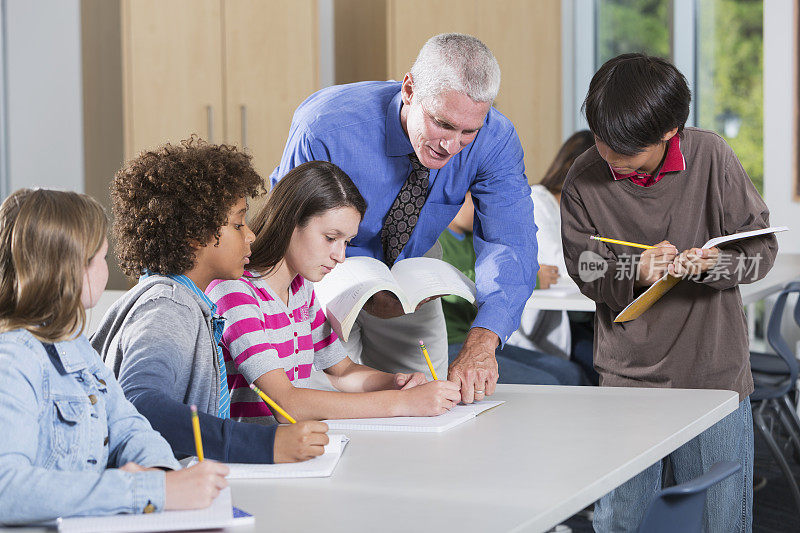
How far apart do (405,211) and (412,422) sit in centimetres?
72

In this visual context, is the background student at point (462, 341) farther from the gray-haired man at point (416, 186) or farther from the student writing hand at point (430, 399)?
the student writing hand at point (430, 399)

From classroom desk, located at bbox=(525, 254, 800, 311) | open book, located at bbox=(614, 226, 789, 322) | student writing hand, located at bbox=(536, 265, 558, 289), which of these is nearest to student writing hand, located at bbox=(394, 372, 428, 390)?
open book, located at bbox=(614, 226, 789, 322)

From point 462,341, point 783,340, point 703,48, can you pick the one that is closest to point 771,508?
→ point 783,340

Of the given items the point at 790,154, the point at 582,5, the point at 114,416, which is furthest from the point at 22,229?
the point at 582,5

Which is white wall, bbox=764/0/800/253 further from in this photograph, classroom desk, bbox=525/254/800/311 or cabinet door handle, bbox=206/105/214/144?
cabinet door handle, bbox=206/105/214/144

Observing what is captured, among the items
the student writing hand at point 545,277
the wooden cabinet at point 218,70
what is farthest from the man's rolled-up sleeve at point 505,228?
the wooden cabinet at point 218,70

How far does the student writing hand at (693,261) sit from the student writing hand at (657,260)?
0.02m

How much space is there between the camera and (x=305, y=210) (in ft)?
6.17

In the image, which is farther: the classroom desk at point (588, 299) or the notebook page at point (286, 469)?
the classroom desk at point (588, 299)

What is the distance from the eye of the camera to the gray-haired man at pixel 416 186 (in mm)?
1943

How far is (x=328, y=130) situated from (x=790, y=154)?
3.78m

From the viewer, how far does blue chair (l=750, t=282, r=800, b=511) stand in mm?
3203

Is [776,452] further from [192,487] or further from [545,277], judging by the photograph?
[192,487]

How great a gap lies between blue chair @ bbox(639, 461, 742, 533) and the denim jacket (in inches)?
24.5
